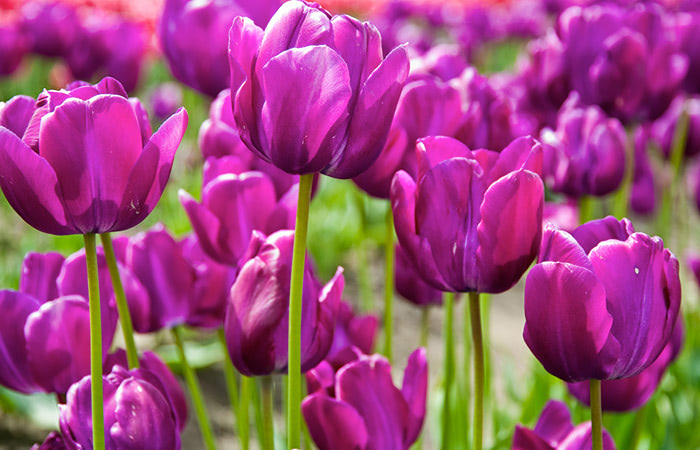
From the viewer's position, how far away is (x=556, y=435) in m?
0.76

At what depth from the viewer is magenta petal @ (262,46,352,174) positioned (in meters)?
0.58

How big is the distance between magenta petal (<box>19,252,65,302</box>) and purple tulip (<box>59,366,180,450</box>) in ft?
0.58

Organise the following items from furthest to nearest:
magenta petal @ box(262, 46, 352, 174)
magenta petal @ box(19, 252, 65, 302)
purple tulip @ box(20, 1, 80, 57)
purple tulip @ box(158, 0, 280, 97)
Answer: purple tulip @ box(20, 1, 80, 57)
purple tulip @ box(158, 0, 280, 97)
magenta petal @ box(19, 252, 65, 302)
magenta petal @ box(262, 46, 352, 174)

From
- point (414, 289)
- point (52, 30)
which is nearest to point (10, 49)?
point (52, 30)

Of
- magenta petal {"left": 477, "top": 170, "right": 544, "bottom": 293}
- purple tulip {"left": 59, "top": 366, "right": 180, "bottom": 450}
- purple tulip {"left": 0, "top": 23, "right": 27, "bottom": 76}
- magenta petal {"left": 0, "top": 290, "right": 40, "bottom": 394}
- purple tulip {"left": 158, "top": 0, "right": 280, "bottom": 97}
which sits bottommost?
purple tulip {"left": 59, "top": 366, "right": 180, "bottom": 450}

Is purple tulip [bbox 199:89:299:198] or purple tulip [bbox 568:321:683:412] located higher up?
purple tulip [bbox 199:89:299:198]

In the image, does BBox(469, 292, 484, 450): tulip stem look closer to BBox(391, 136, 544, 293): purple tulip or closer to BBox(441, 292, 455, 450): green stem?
BBox(391, 136, 544, 293): purple tulip

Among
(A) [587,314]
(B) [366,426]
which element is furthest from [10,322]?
(A) [587,314]

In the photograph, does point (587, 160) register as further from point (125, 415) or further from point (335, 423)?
point (125, 415)

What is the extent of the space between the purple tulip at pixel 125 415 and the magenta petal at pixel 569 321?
0.88ft

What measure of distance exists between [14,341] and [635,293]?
0.50 meters

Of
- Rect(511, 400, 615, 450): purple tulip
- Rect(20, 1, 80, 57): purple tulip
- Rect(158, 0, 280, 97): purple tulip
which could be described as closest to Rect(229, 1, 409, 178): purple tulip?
Rect(511, 400, 615, 450): purple tulip

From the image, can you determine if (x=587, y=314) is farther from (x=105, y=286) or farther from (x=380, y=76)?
(x=105, y=286)

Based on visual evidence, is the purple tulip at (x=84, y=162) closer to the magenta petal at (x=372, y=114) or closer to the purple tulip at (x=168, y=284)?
the magenta petal at (x=372, y=114)
